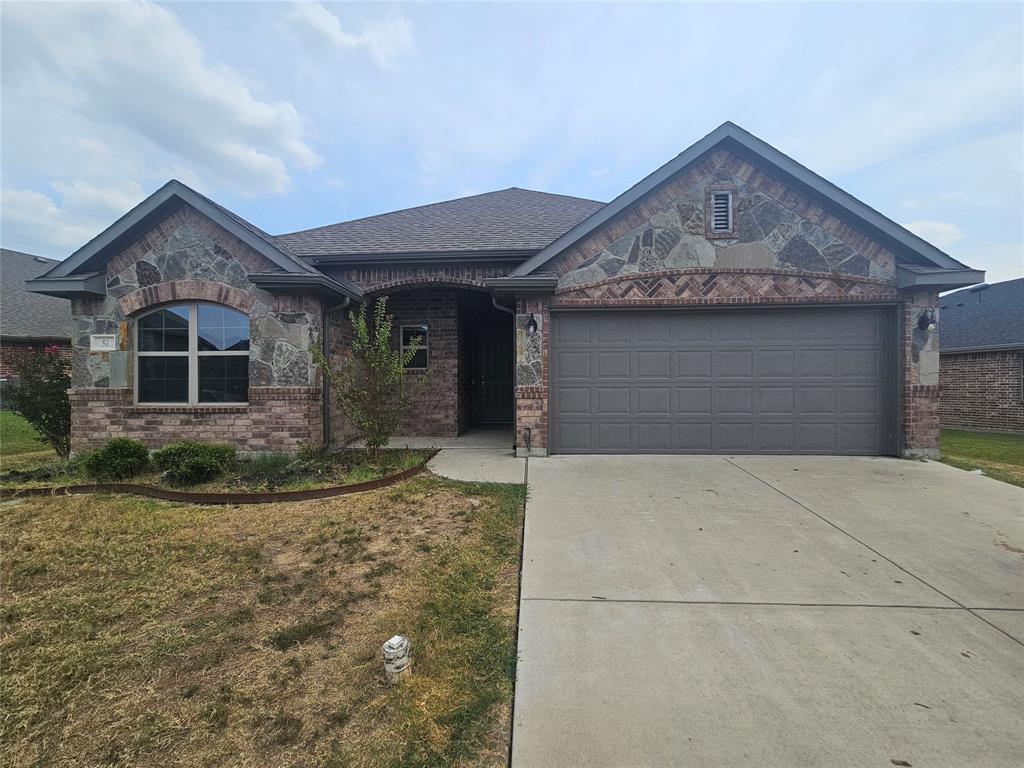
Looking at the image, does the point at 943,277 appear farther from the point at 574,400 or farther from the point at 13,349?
the point at 13,349

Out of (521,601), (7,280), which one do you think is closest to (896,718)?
(521,601)

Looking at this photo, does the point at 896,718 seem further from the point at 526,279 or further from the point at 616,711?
the point at 526,279

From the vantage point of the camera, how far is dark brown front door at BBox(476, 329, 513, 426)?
502 inches

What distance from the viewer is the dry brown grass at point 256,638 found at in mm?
1975

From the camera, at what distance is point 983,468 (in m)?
7.05

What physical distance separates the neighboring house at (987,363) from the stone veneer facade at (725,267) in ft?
25.8

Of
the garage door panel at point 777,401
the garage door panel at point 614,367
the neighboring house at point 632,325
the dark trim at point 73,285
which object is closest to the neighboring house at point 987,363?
the neighboring house at point 632,325

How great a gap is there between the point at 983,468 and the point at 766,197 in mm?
5648

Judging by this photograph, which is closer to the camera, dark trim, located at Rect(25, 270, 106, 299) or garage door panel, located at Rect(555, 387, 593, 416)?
dark trim, located at Rect(25, 270, 106, 299)

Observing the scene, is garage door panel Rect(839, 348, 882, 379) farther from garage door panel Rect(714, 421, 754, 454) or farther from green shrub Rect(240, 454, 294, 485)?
green shrub Rect(240, 454, 294, 485)

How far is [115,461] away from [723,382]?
972 cm

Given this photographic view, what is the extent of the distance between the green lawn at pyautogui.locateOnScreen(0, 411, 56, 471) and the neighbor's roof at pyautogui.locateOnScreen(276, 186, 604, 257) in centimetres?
596

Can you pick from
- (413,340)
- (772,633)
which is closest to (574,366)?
(413,340)

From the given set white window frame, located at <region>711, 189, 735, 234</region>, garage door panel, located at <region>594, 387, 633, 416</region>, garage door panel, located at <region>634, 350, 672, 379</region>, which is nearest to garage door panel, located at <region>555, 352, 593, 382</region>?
garage door panel, located at <region>594, 387, 633, 416</region>
